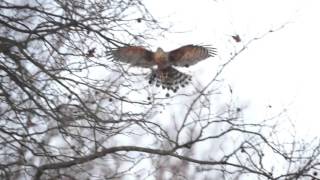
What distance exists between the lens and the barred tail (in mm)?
6765

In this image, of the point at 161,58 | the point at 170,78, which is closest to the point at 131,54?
the point at 161,58

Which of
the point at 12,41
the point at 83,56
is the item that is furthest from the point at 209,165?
the point at 12,41

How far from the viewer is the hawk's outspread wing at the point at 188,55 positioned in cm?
698

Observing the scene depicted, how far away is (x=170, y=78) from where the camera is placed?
7.36m

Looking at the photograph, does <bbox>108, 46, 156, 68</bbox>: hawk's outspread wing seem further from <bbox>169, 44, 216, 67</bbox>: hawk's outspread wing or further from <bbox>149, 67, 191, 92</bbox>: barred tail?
<bbox>169, 44, 216, 67</bbox>: hawk's outspread wing

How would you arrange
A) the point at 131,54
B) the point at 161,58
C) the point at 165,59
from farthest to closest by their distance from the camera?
the point at 165,59 < the point at 161,58 < the point at 131,54

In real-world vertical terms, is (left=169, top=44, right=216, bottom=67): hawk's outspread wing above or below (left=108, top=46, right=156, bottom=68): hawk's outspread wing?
above

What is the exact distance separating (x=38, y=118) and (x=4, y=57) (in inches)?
26.7

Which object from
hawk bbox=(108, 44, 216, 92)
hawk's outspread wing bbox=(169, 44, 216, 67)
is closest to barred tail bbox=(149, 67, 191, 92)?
hawk bbox=(108, 44, 216, 92)

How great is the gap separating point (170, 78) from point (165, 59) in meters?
0.31

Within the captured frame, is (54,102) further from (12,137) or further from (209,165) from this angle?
(209,165)

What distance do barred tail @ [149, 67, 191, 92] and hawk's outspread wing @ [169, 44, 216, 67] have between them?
0.53ft

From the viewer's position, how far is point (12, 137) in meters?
6.05

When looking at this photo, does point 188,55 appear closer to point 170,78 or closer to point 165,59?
point 165,59
